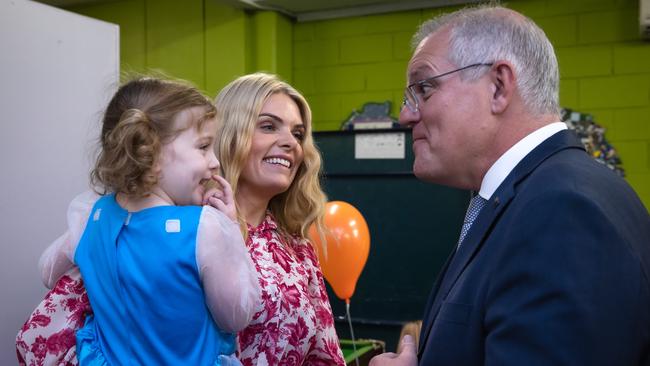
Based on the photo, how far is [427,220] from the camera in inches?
136

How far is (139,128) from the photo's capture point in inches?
49.3

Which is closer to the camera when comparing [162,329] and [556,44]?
[162,329]

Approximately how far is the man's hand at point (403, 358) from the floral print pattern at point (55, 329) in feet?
2.03

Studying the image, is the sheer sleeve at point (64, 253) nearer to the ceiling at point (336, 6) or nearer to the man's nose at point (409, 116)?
the man's nose at point (409, 116)

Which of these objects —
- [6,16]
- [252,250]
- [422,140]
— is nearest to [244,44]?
[6,16]

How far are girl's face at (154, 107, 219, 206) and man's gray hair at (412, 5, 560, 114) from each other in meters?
0.54

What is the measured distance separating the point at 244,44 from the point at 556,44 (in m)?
2.19

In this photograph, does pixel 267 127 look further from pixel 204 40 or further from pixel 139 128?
pixel 204 40

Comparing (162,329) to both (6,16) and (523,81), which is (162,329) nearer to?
(523,81)

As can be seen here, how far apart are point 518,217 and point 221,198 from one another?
2.43 feet

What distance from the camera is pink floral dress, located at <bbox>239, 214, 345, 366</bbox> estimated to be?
159 cm

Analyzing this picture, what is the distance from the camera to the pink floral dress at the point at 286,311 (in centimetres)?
159

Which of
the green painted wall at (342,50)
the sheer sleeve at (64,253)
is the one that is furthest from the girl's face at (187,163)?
the green painted wall at (342,50)

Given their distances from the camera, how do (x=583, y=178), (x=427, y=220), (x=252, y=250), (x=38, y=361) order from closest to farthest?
1. (x=583, y=178)
2. (x=38, y=361)
3. (x=252, y=250)
4. (x=427, y=220)
